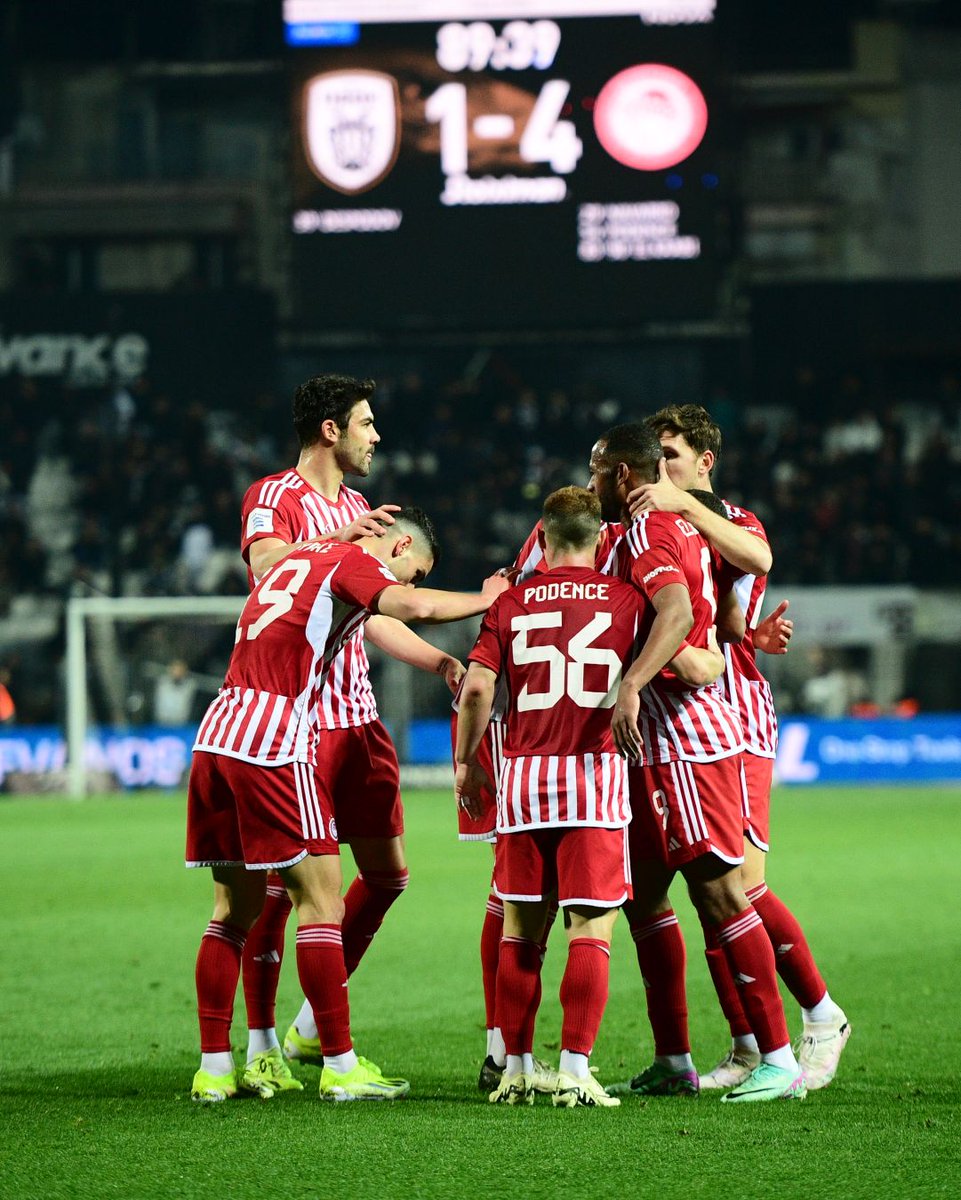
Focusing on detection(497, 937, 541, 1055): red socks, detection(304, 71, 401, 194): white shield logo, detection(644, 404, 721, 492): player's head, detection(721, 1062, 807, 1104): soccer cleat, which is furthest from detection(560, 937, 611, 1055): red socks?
detection(304, 71, 401, 194): white shield logo

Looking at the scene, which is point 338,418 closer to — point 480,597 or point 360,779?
point 480,597

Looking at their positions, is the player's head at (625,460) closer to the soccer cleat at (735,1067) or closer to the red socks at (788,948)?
the red socks at (788,948)

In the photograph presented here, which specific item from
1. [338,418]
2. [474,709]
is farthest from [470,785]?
[338,418]

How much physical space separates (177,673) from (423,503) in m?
5.43

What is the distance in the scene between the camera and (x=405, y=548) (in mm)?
5508

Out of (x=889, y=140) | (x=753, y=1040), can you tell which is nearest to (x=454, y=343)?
(x=889, y=140)

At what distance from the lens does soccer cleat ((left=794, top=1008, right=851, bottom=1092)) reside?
18.0ft

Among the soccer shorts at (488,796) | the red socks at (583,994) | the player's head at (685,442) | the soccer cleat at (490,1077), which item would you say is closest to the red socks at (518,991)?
the red socks at (583,994)

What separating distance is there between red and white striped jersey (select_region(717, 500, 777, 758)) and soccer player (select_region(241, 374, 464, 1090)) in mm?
925

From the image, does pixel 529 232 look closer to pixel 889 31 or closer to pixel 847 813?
pixel 847 813

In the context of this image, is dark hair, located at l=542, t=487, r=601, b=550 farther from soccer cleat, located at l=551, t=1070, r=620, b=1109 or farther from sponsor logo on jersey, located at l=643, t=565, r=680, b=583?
soccer cleat, located at l=551, t=1070, r=620, b=1109

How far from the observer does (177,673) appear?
21438mm

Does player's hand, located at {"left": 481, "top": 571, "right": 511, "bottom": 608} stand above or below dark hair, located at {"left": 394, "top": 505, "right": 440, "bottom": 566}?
below

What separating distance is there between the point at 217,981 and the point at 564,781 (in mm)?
1221
